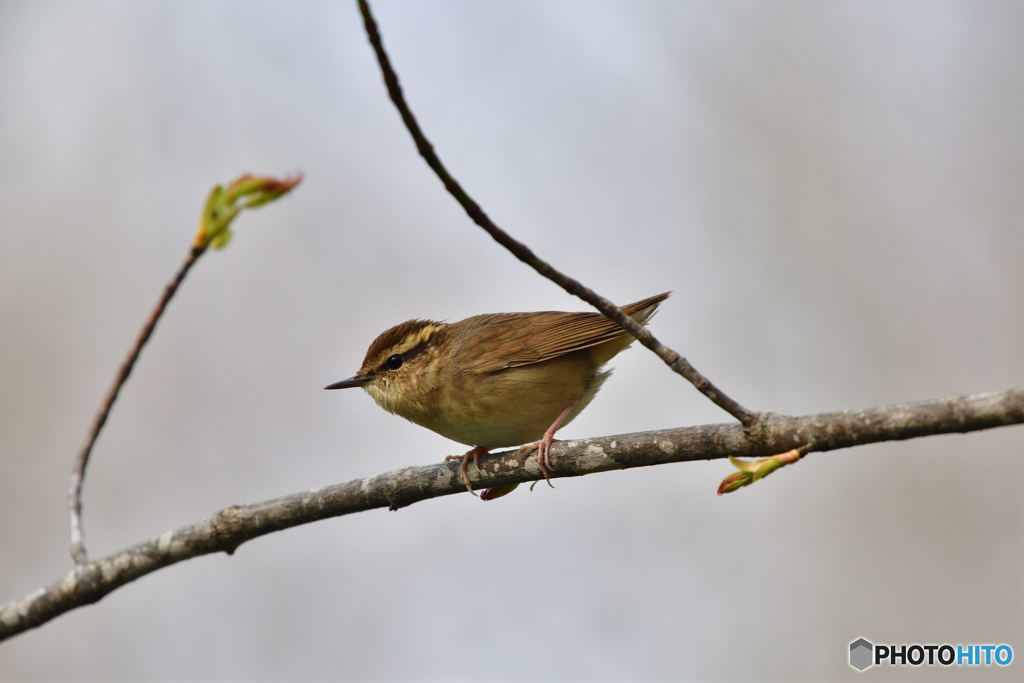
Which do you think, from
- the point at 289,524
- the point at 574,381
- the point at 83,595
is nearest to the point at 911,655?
the point at 574,381

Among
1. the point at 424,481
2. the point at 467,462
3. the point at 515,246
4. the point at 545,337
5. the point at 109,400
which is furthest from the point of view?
the point at 545,337

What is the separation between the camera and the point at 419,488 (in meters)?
3.68

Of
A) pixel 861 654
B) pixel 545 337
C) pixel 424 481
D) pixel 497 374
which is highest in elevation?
pixel 545 337

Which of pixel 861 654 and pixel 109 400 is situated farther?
pixel 861 654

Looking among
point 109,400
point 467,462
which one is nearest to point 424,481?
point 467,462

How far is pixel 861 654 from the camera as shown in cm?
617

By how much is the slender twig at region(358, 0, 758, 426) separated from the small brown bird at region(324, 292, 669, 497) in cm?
173

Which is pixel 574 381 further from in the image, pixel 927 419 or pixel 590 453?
pixel 927 419

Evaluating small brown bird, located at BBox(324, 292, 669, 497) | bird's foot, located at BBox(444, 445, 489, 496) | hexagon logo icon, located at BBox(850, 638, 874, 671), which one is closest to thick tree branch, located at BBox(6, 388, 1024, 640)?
bird's foot, located at BBox(444, 445, 489, 496)

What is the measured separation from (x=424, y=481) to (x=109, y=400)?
4.13ft

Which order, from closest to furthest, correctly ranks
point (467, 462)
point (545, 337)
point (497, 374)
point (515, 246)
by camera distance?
point (515, 246) < point (467, 462) < point (497, 374) < point (545, 337)

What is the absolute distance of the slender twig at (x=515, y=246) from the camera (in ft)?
7.00

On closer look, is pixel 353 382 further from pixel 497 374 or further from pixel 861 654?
pixel 861 654

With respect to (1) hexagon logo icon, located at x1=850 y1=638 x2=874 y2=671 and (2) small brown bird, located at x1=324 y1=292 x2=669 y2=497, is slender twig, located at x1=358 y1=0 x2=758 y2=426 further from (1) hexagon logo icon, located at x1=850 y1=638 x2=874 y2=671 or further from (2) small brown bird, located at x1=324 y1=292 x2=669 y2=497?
(1) hexagon logo icon, located at x1=850 y1=638 x2=874 y2=671
